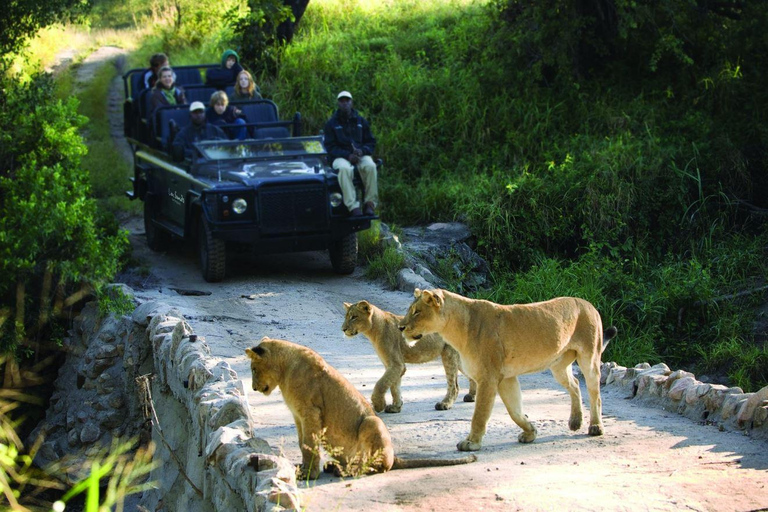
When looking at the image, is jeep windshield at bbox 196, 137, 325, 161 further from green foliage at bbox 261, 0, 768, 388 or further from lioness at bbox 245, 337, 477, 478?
lioness at bbox 245, 337, 477, 478

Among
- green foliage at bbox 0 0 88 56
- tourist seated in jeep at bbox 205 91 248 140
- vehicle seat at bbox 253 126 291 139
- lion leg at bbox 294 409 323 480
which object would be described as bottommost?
lion leg at bbox 294 409 323 480

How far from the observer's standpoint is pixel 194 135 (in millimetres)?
12711

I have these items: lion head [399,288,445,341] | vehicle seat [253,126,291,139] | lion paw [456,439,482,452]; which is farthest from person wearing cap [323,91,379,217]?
lion paw [456,439,482,452]

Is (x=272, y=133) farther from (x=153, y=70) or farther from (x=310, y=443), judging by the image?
(x=310, y=443)

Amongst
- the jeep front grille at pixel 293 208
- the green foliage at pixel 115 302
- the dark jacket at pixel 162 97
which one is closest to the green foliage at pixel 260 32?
the dark jacket at pixel 162 97

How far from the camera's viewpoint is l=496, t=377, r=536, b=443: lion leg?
666cm

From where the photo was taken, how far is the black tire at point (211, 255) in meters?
11.6

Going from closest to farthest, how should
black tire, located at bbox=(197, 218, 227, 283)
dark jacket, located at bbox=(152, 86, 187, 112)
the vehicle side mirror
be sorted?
black tire, located at bbox=(197, 218, 227, 283)
the vehicle side mirror
dark jacket, located at bbox=(152, 86, 187, 112)

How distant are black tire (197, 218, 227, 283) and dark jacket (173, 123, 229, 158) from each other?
1106 mm

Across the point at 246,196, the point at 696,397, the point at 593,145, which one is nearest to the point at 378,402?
the point at 696,397

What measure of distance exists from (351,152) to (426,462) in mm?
7059

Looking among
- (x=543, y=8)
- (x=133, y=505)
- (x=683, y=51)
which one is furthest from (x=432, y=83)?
(x=133, y=505)

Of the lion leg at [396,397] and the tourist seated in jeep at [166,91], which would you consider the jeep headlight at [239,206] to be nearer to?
the tourist seated in jeep at [166,91]

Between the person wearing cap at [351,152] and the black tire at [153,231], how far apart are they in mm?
2576
